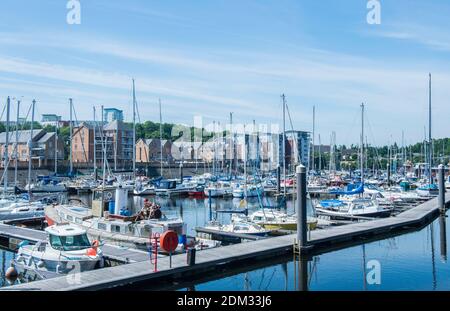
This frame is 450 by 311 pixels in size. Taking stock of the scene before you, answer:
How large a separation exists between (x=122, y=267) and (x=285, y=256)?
873 centimetres

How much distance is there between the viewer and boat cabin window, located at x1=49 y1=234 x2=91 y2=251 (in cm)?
2170

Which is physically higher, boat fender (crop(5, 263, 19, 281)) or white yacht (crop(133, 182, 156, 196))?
white yacht (crop(133, 182, 156, 196))

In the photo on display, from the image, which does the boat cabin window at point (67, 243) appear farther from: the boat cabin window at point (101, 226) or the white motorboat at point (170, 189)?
the white motorboat at point (170, 189)

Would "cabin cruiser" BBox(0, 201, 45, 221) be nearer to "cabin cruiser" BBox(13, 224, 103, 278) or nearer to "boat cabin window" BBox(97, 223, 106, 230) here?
"boat cabin window" BBox(97, 223, 106, 230)

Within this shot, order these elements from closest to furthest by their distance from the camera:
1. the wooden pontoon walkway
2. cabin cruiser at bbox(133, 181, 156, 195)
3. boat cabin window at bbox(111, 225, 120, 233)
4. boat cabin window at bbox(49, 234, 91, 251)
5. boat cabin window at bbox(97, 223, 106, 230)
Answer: the wooden pontoon walkway < boat cabin window at bbox(49, 234, 91, 251) < boat cabin window at bbox(111, 225, 120, 233) < boat cabin window at bbox(97, 223, 106, 230) < cabin cruiser at bbox(133, 181, 156, 195)

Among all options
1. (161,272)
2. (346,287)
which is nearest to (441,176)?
(346,287)

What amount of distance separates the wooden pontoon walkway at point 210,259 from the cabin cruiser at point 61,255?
6.31 ft

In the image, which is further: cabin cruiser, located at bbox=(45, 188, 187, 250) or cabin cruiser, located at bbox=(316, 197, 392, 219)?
cabin cruiser, located at bbox=(316, 197, 392, 219)

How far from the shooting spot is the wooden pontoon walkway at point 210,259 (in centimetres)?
1723

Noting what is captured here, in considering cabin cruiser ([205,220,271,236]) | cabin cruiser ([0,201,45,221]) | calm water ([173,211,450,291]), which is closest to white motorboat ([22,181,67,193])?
cabin cruiser ([0,201,45,221])

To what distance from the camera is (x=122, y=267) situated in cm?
1969

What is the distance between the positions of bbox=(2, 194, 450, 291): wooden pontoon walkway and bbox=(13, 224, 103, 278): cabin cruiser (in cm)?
192
